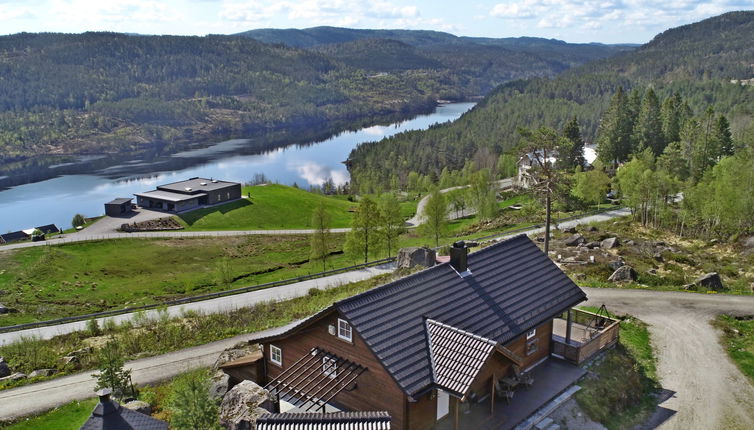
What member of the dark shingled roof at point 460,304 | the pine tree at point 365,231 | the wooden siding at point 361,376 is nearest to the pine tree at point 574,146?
the pine tree at point 365,231

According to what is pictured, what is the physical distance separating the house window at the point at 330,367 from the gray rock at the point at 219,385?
483 cm

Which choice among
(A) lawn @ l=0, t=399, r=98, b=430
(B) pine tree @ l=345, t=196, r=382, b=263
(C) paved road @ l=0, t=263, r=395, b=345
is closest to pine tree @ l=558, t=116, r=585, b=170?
(B) pine tree @ l=345, t=196, r=382, b=263

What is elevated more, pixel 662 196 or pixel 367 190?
pixel 662 196

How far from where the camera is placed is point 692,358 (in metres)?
26.3

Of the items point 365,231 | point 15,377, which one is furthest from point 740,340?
point 15,377

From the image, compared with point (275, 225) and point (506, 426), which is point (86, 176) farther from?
point (506, 426)

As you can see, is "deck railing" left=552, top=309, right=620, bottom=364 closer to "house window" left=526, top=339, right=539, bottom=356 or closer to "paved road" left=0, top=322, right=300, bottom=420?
"house window" left=526, top=339, right=539, bottom=356

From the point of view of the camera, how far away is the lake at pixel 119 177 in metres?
117

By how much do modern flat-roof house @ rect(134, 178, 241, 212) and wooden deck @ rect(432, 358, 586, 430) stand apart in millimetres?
71123

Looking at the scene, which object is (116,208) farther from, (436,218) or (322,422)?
(322,422)

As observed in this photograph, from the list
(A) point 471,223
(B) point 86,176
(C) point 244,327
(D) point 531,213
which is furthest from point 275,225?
(B) point 86,176

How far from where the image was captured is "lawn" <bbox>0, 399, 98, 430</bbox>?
71.4ft

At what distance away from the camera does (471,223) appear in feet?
274

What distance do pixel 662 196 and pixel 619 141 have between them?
2771 cm
